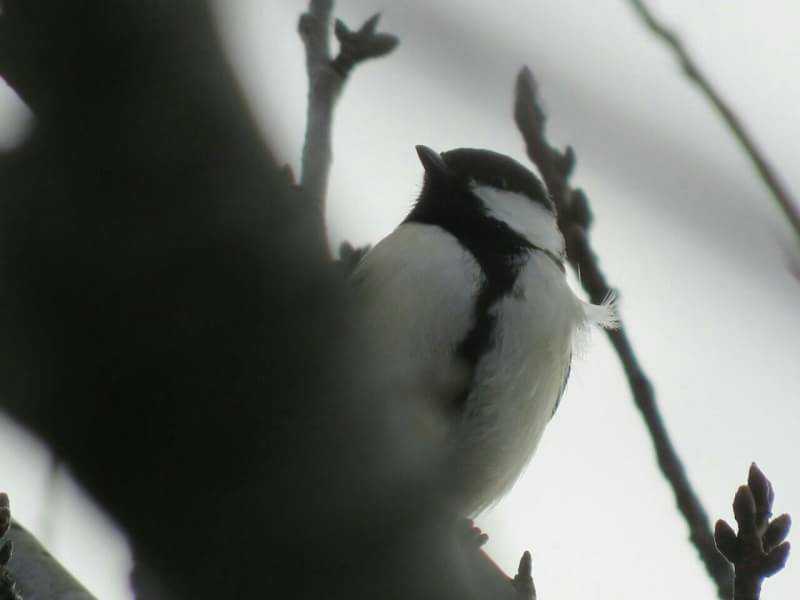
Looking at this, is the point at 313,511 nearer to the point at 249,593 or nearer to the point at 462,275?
the point at 249,593

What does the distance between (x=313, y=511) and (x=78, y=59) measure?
396 mm

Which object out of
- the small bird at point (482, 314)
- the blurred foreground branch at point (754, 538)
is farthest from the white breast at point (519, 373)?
the blurred foreground branch at point (754, 538)

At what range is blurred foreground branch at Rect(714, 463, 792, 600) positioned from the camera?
1.07 m

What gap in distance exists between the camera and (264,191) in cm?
84

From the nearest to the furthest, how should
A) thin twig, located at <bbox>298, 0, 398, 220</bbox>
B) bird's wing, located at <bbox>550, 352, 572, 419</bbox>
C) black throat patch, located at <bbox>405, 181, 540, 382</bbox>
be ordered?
thin twig, located at <bbox>298, 0, 398, 220</bbox> < black throat patch, located at <bbox>405, 181, 540, 382</bbox> < bird's wing, located at <bbox>550, 352, 572, 419</bbox>

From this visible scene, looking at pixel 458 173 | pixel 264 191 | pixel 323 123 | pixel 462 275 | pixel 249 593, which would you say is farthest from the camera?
pixel 458 173

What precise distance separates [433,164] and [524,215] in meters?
0.28

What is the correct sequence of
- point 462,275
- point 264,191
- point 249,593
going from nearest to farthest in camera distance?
point 249,593 → point 264,191 → point 462,275

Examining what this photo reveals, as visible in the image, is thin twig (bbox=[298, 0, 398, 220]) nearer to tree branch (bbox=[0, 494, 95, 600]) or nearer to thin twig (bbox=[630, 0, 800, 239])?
thin twig (bbox=[630, 0, 800, 239])

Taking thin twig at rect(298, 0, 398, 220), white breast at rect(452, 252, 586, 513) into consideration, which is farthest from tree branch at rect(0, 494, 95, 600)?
white breast at rect(452, 252, 586, 513)

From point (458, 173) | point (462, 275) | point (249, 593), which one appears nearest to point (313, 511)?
point (249, 593)

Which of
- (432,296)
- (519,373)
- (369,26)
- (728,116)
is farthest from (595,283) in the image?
(519,373)

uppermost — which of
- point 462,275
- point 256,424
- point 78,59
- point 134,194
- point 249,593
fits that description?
point 462,275

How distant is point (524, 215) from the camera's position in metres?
2.78
